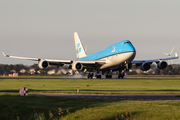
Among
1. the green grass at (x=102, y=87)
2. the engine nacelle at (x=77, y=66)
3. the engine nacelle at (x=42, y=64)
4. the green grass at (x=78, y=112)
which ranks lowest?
the green grass at (x=78, y=112)

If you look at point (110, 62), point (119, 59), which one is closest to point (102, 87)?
point (119, 59)

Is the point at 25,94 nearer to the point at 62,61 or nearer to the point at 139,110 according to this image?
the point at 139,110

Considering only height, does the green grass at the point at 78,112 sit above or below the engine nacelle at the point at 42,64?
below

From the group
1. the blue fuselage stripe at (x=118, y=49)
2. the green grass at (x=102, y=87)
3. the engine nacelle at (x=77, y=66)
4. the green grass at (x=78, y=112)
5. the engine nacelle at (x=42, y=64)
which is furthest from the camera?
the engine nacelle at (x=77, y=66)

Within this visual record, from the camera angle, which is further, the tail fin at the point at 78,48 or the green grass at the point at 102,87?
the tail fin at the point at 78,48

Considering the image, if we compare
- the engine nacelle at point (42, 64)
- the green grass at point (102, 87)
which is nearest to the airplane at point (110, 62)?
the engine nacelle at point (42, 64)

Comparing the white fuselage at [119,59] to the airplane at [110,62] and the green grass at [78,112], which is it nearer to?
the airplane at [110,62]

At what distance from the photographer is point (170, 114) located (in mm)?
19047

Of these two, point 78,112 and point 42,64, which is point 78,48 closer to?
point 42,64

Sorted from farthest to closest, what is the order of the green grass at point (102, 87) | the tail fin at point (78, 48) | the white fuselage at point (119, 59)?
1. the tail fin at point (78, 48)
2. the white fuselage at point (119, 59)
3. the green grass at point (102, 87)

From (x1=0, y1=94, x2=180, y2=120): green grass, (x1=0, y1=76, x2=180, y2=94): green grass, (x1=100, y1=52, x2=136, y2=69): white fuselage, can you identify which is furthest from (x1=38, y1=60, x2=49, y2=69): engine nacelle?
(x1=0, y1=94, x2=180, y2=120): green grass

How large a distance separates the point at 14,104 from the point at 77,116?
256 inches

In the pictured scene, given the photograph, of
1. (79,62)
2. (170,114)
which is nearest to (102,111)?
(170,114)

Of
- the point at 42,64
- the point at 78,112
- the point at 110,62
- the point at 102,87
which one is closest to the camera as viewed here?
the point at 78,112
